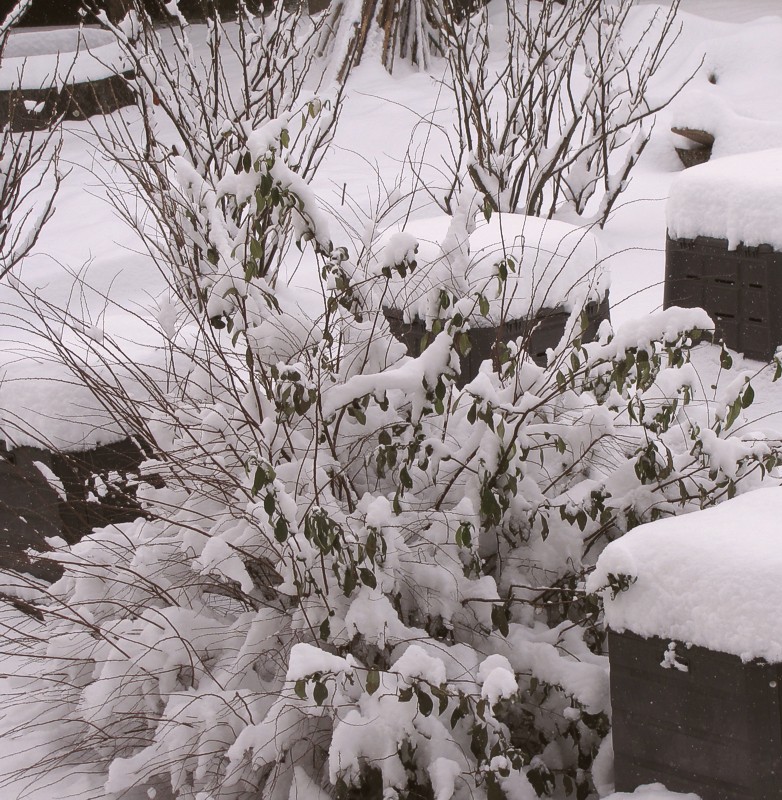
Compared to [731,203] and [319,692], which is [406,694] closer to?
[319,692]

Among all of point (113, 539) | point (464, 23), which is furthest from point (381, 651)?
point (464, 23)

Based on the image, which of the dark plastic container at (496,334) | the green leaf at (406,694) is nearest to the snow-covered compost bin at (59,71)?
the dark plastic container at (496,334)

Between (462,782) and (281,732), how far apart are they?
0.47 meters

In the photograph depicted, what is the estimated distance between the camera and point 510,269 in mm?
3910

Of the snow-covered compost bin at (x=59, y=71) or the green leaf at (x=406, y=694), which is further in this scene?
the snow-covered compost bin at (x=59, y=71)

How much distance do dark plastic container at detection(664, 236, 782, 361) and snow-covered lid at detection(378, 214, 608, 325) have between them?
648 millimetres

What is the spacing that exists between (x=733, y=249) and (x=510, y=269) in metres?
1.78

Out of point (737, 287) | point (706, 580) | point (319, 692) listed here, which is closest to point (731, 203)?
point (737, 287)

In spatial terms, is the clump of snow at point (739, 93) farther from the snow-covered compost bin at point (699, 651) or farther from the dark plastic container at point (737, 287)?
the snow-covered compost bin at point (699, 651)

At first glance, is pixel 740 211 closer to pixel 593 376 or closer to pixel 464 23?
pixel 593 376

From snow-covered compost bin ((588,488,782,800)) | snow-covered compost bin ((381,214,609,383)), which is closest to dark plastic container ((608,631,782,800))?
snow-covered compost bin ((588,488,782,800))

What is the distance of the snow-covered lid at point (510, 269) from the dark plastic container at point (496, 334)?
0.05 metres

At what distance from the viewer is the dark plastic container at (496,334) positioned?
440 cm

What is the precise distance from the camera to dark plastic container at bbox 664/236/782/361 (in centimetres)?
513
